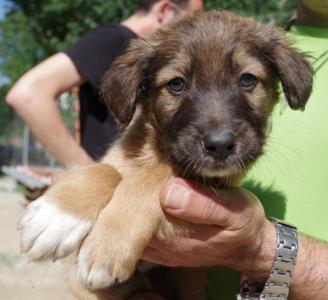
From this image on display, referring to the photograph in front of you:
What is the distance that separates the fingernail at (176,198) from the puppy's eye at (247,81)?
0.71 meters

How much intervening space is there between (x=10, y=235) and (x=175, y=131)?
5567 millimetres

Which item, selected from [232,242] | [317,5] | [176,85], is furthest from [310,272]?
[317,5]

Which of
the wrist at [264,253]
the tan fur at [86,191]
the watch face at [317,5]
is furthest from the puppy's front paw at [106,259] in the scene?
the watch face at [317,5]

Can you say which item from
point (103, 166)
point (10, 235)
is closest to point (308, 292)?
point (103, 166)

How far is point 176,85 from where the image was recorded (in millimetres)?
2836

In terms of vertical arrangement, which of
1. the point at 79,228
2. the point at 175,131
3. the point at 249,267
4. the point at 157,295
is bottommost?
the point at 157,295

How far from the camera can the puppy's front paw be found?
2.32 meters

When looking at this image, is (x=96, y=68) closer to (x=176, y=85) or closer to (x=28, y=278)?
(x=28, y=278)

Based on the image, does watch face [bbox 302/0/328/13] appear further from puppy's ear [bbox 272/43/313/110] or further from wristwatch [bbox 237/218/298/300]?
wristwatch [bbox 237/218/298/300]

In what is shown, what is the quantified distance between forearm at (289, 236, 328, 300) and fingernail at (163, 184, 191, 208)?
653 millimetres

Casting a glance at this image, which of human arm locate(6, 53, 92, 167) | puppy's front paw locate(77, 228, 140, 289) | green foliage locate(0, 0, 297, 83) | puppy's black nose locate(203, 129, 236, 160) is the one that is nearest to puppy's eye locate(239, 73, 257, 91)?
puppy's black nose locate(203, 129, 236, 160)

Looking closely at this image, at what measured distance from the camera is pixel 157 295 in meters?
2.86

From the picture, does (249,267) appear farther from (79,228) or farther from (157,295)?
(79,228)

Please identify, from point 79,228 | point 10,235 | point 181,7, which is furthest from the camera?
point 10,235
